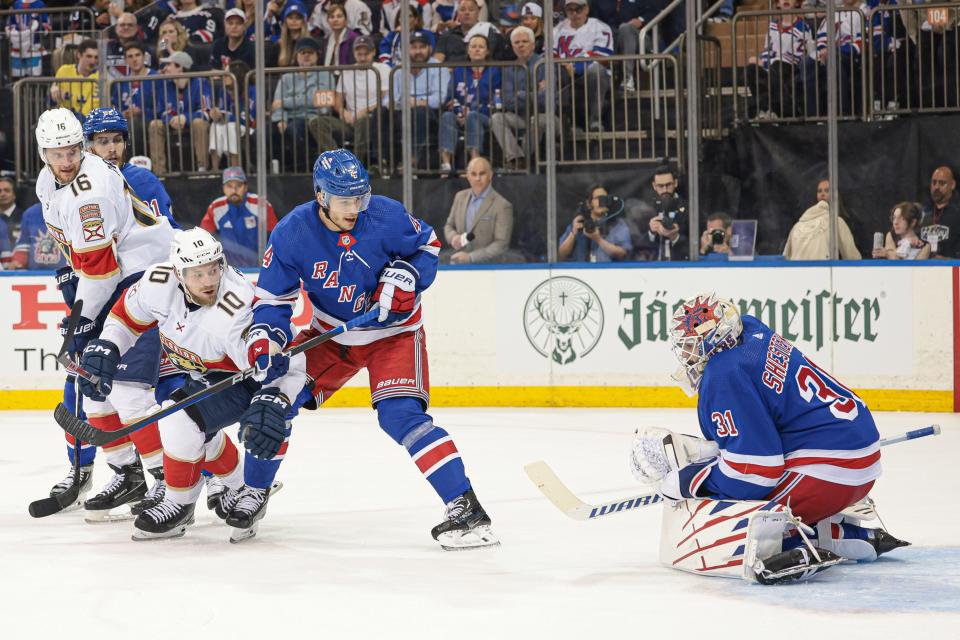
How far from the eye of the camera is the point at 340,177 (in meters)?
4.27

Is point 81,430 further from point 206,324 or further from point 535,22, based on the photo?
point 535,22

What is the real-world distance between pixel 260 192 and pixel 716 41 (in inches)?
111

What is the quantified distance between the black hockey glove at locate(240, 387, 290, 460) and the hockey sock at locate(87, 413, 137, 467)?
0.89 metres

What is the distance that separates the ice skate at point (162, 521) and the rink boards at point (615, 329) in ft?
12.0

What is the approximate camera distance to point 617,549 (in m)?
4.27

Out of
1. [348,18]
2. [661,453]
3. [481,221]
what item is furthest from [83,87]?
[661,453]

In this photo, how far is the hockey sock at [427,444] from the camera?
4289 millimetres

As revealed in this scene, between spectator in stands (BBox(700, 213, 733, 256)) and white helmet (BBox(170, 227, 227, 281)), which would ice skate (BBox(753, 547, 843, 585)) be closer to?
white helmet (BBox(170, 227, 227, 281))

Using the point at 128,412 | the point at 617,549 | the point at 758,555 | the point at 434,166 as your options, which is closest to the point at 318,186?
the point at 128,412

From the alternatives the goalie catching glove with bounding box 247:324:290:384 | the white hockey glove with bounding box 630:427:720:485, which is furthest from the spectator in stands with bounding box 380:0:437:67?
the white hockey glove with bounding box 630:427:720:485

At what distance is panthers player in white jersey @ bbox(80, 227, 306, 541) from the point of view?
429 centimetres

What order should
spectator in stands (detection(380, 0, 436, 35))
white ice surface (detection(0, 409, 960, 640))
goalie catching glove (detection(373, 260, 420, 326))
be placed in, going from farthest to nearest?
spectator in stands (detection(380, 0, 436, 35)) → goalie catching glove (detection(373, 260, 420, 326)) → white ice surface (detection(0, 409, 960, 640))

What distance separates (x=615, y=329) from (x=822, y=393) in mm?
4197

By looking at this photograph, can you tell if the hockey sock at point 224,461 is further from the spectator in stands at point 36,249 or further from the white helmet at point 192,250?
the spectator in stands at point 36,249
